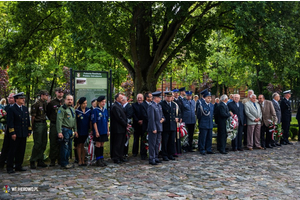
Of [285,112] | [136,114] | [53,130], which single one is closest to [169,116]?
[136,114]

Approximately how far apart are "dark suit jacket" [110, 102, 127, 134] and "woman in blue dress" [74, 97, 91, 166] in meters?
0.82

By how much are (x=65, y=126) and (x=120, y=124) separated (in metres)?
1.79

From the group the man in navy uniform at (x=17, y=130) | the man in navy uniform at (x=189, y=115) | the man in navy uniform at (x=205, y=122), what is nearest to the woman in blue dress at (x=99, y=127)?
the man in navy uniform at (x=17, y=130)

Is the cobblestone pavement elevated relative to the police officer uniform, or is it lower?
lower

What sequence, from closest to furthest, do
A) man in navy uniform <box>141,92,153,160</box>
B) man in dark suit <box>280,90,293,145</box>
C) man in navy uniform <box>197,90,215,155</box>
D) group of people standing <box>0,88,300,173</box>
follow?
group of people standing <box>0,88,300,173</box>, man in navy uniform <box>141,92,153,160</box>, man in navy uniform <box>197,90,215,155</box>, man in dark suit <box>280,90,293,145</box>

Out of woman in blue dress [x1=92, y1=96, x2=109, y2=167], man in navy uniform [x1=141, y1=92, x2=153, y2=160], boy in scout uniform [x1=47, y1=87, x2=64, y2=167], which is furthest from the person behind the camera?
man in navy uniform [x1=141, y1=92, x2=153, y2=160]

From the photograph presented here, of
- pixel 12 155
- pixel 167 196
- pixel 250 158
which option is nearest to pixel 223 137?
pixel 250 158

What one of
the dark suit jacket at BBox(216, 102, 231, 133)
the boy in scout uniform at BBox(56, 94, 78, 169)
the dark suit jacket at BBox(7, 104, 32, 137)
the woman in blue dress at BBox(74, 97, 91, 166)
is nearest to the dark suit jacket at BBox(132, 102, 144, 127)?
the woman in blue dress at BBox(74, 97, 91, 166)

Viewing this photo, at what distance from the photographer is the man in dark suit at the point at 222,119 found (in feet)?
38.5

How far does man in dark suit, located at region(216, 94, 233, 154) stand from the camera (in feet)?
38.5

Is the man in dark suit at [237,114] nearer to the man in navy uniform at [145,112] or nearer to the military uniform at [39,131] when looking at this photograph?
the man in navy uniform at [145,112]

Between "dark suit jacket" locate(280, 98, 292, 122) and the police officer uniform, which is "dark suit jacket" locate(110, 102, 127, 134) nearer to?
the police officer uniform

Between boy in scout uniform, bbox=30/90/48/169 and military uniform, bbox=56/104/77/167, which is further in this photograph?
boy in scout uniform, bbox=30/90/48/169

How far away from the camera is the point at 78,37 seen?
14.4 meters
